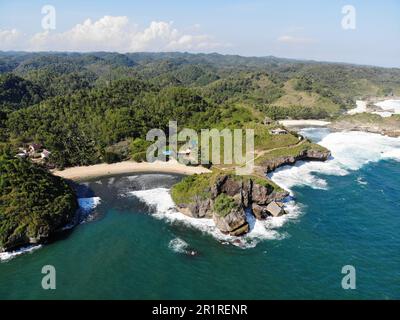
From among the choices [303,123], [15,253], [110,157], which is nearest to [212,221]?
[15,253]

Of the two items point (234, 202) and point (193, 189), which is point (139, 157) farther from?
point (234, 202)

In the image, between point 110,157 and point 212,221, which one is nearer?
point 212,221

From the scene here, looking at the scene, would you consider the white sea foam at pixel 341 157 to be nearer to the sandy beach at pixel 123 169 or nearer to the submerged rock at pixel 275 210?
the submerged rock at pixel 275 210

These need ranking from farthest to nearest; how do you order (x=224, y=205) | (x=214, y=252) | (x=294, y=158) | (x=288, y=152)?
(x=288, y=152) < (x=294, y=158) < (x=224, y=205) < (x=214, y=252)

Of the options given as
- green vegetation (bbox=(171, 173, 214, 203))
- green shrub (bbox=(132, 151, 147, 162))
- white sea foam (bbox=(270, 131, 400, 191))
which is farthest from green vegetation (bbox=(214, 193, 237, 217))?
green shrub (bbox=(132, 151, 147, 162))

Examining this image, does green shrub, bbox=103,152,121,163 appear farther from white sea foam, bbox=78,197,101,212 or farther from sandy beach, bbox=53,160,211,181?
white sea foam, bbox=78,197,101,212

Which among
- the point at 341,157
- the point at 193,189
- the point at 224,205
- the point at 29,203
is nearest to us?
the point at 29,203

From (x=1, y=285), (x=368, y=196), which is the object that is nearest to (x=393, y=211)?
(x=368, y=196)

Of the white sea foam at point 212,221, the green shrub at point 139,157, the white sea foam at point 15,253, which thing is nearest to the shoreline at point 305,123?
the green shrub at point 139,157
